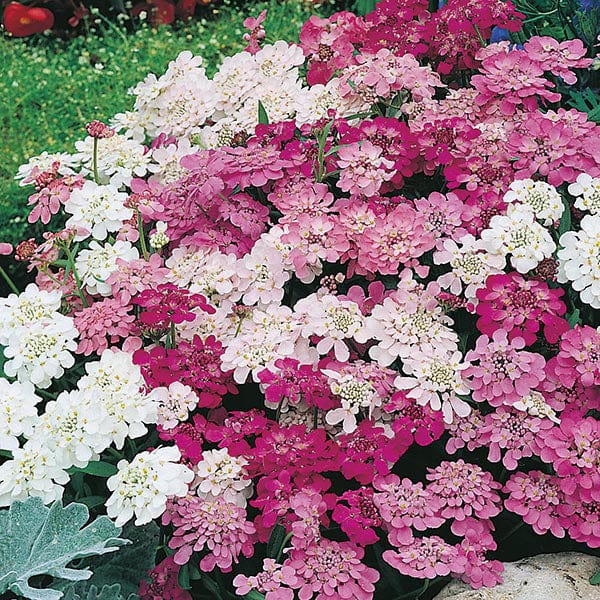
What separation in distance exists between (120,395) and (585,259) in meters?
0.76

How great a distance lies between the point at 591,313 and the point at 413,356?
0.35m

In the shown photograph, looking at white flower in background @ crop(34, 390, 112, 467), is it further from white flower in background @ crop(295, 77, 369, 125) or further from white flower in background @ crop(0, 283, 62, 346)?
white flower in background @ crop(295, 77, 369, 125)

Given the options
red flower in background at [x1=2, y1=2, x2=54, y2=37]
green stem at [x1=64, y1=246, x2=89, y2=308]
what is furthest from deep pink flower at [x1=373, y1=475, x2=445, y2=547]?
red flower in background at [x1=2, y1=2, x2=54, y2=37]

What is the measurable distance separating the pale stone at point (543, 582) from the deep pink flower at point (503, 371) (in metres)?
0.25

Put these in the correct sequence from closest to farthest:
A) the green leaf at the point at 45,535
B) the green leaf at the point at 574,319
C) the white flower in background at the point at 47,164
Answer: the green leaf at the point at 45,535 < the green leaf at the point at 574,319 < the white flower in background at the point at 47,164

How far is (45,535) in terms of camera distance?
1.37 m

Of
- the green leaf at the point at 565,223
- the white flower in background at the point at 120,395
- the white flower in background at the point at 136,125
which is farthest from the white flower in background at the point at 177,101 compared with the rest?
the green leaf at the point at 565,223

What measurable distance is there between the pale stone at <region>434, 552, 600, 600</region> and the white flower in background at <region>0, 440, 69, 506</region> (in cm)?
61

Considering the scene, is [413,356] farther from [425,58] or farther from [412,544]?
[425,58]

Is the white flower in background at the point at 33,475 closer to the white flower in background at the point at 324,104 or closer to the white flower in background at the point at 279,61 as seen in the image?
the white flower in background at the point at 324,104

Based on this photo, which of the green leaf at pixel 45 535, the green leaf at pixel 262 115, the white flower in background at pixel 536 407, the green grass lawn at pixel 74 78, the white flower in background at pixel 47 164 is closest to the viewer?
the green leaf at pixel 45 535

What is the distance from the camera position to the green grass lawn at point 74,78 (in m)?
3.65

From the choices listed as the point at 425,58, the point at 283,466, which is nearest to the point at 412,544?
the point at 283,466

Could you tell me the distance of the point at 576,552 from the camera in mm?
1499
